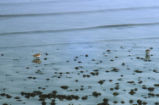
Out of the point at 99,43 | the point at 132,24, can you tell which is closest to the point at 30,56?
the point at 99,43

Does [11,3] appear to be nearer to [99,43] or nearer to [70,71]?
[99,43]

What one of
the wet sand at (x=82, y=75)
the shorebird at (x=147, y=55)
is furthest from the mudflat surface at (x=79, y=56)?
the shorebird at (x=147, y=55)

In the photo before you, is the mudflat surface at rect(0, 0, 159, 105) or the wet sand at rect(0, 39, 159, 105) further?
the mudflat surface at rect(0, 0, 159, 105)

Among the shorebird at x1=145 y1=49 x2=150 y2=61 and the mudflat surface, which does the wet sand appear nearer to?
the mudflat surface

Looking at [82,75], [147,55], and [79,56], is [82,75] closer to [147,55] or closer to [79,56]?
[79,56]

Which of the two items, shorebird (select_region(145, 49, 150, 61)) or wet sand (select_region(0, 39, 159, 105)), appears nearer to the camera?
wet sand (select_region(0, 39, 159, 105))

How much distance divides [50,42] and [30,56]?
2.19m

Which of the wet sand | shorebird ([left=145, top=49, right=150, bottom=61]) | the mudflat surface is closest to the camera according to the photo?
the wet sand

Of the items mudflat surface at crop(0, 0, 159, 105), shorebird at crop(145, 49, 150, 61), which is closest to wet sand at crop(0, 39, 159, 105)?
mudflat surface at crop(0, 0, 159, 105)

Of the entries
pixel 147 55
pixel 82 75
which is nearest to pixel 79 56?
pixel 82 75

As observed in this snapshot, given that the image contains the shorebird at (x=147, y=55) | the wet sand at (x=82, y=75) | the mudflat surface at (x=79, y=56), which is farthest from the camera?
the shorebird at (x=147, y=55)

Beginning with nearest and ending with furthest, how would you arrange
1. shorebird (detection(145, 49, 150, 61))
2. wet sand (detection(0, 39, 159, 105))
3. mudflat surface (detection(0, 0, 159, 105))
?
1. wet sand (detection(0, 39, 159, 105))
2. mudflat surface (detection(0, 0, 159, 105))
3. shorebird (detection(145, 49, 150, 61))

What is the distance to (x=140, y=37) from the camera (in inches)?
672

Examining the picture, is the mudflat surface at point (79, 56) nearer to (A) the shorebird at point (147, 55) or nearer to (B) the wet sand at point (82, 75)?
(B) the wet sand at point (82, 75)
